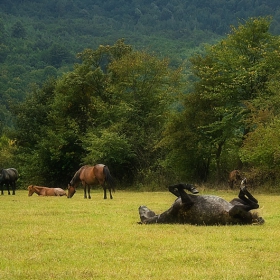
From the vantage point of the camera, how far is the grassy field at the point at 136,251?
6.80m

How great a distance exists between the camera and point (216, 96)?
3744 cm

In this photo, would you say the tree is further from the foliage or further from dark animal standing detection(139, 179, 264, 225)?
dark animal standing detection(139, 179, 264, 225)

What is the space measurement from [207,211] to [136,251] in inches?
152

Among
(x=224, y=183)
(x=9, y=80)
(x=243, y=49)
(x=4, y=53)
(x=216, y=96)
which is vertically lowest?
(x=224, y=183)

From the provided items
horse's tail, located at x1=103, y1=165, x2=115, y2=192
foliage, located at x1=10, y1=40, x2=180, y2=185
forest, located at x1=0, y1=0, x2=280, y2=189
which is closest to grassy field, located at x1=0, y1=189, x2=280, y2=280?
horse's tail, located at x1=103, y1=165, x2=115, y2=192

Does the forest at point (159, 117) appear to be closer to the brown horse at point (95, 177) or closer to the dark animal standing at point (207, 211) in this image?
the brown horse at point (95, 177)

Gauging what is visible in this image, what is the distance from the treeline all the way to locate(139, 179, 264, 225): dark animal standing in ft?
65.1

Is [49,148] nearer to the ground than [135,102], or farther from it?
nearer to the ground

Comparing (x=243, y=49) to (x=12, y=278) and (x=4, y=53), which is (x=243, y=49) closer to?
(x=12, y=278)

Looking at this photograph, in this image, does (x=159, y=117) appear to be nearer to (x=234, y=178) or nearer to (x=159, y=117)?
(x=159, y=117)

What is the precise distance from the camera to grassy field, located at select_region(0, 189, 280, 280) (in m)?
6.80

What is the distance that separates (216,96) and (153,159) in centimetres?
894

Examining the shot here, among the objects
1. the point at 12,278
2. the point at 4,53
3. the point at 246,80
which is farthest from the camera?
the point at 4,53

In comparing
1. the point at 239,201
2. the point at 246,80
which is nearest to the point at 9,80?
the point at 246,80
